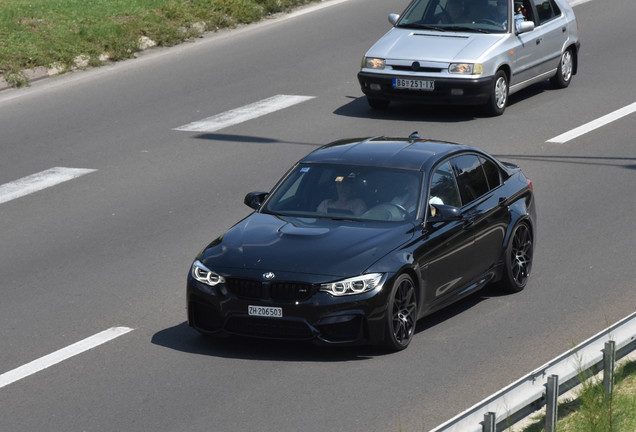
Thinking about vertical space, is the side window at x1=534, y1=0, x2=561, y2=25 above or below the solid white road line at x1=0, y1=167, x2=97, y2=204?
above

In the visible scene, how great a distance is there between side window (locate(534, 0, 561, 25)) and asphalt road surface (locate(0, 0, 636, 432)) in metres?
1.19

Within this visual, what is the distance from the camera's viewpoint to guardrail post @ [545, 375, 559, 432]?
7016 mm

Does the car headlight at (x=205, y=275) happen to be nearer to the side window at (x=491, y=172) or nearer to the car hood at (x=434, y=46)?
the side window at (x=491, y=172)

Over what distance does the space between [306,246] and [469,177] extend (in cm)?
214

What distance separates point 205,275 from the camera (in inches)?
386

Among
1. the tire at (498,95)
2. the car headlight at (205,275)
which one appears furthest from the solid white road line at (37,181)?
the tire at (498,95)

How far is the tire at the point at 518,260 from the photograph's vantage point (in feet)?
→ 37.6

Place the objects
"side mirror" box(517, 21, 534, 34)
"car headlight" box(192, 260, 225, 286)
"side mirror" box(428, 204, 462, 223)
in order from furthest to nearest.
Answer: "side mirror" box(517, 21, 534, 34)
"side mirror" box(428, 204, 462, 223)
"car headlight" box(192, 260, 225, 286)

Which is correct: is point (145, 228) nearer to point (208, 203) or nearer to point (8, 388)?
point (208, 203)

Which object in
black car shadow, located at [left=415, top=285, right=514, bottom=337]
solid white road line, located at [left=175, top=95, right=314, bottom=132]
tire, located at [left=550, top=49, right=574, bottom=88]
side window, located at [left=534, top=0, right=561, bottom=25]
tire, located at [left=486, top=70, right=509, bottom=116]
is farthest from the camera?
tire, located at [left=550, top=49, right=574, bottom=88]

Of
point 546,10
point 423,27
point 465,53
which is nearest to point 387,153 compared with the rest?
point 465,53

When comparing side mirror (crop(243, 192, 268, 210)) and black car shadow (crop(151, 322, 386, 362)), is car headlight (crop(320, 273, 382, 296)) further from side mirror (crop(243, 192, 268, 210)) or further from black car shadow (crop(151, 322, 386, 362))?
side mirror (crop(243, 192, 268, 210))

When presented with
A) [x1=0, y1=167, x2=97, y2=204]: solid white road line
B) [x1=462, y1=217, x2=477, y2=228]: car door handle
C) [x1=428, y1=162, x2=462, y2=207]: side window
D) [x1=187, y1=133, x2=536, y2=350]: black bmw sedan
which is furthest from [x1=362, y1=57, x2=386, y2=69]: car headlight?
[x1=462, y1=217, x2=477, y2=228]: car door handle

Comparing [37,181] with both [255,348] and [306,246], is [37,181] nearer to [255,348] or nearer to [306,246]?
[255,348]
